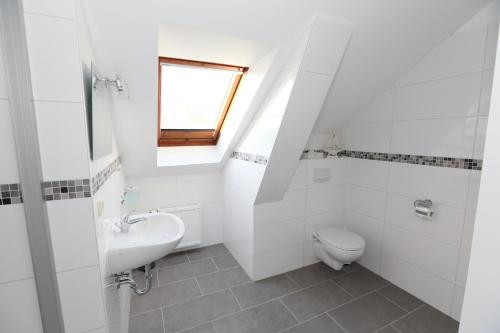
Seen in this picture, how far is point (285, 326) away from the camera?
1767 mm

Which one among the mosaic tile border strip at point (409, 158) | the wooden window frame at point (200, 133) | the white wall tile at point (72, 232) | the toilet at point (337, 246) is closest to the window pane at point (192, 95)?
the wooden window frame at point (200, 133)

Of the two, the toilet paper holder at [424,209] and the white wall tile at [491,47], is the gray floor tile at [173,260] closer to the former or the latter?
the toilet paper holder at [424,209]

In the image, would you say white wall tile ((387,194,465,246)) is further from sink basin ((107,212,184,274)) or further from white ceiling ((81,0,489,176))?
sink basin ((107,212,184,274))

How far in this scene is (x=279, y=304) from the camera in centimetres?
198

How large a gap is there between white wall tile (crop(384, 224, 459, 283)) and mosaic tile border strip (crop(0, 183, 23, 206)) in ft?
8.50

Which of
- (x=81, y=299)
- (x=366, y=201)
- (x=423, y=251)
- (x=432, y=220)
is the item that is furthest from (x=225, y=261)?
(x=432, y=220)

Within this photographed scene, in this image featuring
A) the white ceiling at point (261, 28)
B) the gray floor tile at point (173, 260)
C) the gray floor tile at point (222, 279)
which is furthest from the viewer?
the gray floor tile at point (173, 260)

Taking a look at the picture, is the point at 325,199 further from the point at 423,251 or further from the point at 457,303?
the point at 457,303

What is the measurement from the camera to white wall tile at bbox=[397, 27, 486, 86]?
5.32 ft

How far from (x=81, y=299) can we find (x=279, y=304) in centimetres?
149

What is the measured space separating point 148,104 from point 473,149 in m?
2.26

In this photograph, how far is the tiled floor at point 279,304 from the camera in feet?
5.77

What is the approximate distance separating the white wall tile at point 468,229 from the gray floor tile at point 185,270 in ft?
6.96

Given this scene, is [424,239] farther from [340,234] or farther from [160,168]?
[160,168]
